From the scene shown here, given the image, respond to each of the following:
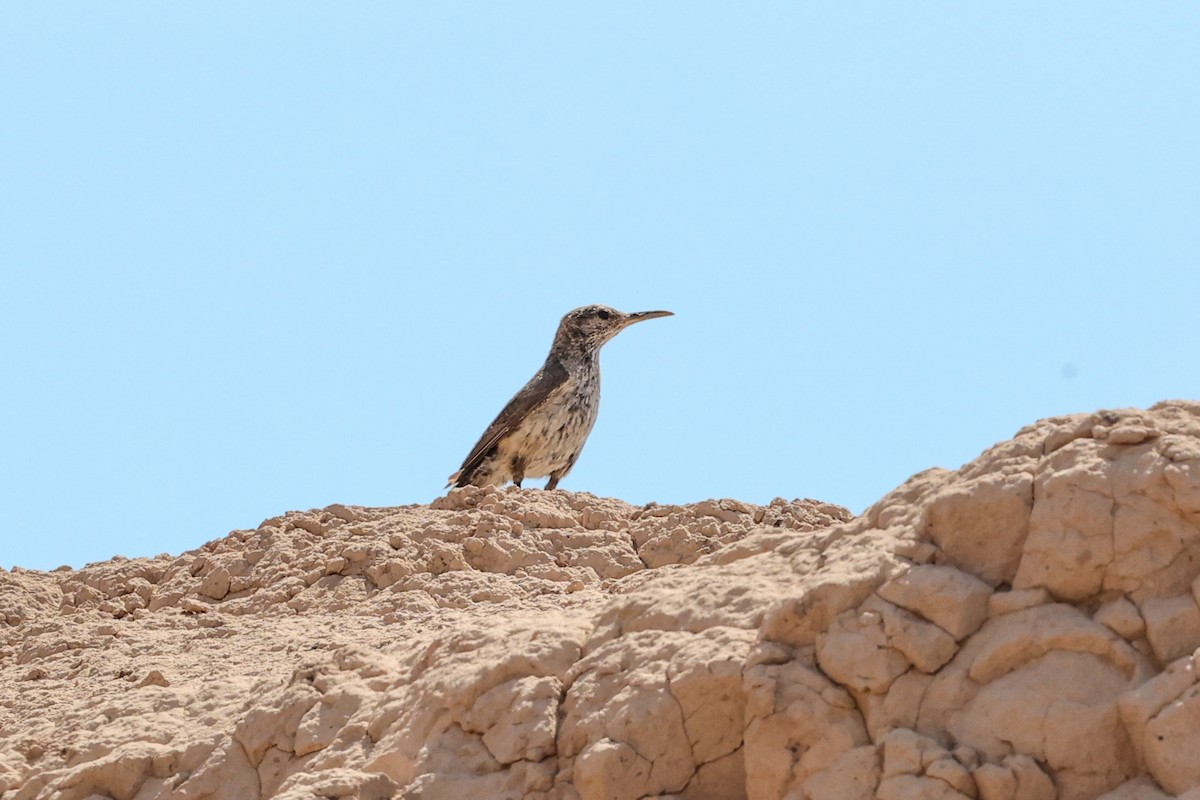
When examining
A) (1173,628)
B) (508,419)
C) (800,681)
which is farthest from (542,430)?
(1173,628)

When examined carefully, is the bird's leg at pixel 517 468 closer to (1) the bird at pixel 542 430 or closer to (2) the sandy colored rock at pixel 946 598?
(1) the bird at pixel 542 430

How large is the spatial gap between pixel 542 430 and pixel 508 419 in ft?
1.00

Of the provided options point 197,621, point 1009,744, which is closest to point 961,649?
point 1009,744

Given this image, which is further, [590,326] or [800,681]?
[590,326]

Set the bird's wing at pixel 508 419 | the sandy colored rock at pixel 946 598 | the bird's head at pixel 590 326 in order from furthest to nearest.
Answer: the bird's head at pixel 590 326 → the bird's wing at pixel 508 419 → the sandy colored rock at pixel 946 598

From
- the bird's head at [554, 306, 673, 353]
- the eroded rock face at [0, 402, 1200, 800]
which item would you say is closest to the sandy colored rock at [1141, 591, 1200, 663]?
the eroded rock face at [0, 402, 1200, 800]

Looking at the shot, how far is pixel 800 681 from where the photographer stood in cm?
471

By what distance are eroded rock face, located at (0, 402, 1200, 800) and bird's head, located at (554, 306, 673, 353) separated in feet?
27.0

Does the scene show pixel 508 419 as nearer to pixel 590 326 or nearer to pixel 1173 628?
pixel 590 326

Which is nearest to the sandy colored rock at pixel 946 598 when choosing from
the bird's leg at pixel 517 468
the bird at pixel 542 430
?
the bird at pixel 542 430

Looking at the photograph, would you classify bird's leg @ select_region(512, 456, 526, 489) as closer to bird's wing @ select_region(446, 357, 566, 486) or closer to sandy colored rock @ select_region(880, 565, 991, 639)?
bird's wing @ select_region(446, 357, 566, 486)

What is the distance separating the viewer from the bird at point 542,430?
1402cm

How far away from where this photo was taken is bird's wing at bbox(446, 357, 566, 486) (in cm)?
1399

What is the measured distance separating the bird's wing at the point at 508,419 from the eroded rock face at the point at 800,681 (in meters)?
7.17
